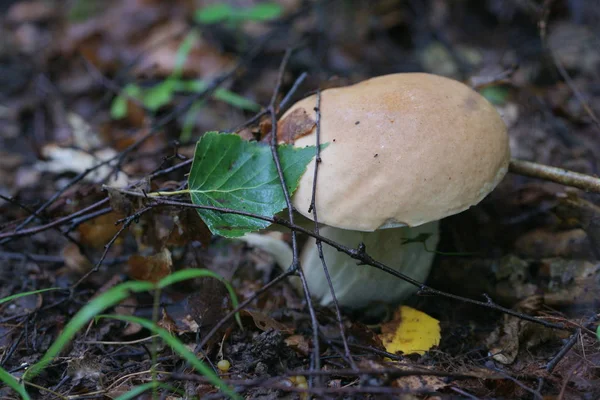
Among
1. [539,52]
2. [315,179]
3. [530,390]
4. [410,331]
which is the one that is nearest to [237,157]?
[315,179]

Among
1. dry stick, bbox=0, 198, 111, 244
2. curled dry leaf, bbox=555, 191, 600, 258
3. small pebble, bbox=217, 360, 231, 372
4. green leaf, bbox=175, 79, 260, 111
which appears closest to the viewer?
small pebble, bbox=217, 360, 231, 372

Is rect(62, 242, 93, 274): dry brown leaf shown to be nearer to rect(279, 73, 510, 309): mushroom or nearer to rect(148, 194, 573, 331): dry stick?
rect(148, 194, 573, 331): dry stick

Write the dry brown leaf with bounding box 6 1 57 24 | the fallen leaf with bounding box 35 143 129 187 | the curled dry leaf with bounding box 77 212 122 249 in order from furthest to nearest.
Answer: the dry brown leaf with bounding box 6 1 57 24, the fallen leaf with bounding box 35 143 129 187, the curled dry leaf with bounding box 77 212 122 249

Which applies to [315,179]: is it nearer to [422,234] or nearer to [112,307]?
[422,234]

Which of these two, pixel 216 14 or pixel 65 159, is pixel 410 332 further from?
pixel 216 14

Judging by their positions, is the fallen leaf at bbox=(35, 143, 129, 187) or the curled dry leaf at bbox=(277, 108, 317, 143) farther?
the fallen leaf at bbox=(35, 143, 129, 187)

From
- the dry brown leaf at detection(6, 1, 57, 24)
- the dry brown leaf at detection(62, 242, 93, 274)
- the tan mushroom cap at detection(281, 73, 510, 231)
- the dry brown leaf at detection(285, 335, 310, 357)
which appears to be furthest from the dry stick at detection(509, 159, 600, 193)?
the dry brown leaf at detection(6, 1, 57, 24)
